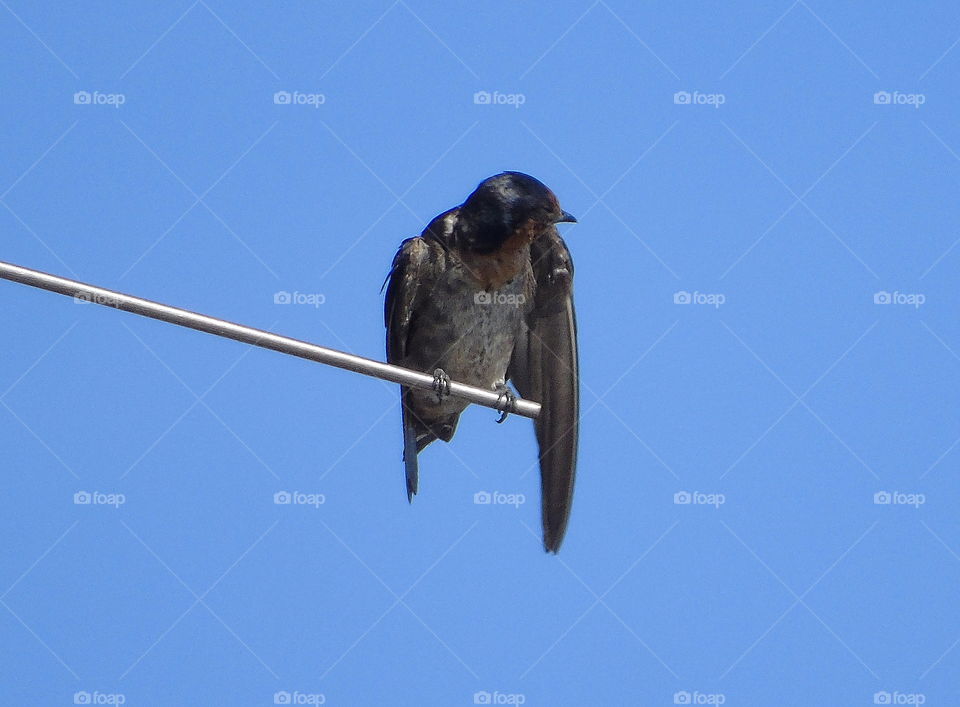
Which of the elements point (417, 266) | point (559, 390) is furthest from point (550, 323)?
point (417, 266)

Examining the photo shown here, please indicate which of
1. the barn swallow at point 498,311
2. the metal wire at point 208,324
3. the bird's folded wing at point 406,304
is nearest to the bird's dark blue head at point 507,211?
the barn swallow at point 498,311

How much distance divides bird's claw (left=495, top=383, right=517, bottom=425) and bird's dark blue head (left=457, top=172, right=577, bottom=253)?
102 cm

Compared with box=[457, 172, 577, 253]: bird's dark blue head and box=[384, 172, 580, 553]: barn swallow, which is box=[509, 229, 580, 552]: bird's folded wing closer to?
box=[384, 172, 580, 553]: barn swallow

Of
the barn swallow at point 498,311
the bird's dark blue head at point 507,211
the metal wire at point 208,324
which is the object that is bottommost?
the metal wire at point 208,324

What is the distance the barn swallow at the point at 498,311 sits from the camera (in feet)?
31.4

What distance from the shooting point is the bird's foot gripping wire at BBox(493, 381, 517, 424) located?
25.0 ft

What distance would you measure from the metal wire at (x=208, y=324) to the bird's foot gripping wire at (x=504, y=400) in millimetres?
1109

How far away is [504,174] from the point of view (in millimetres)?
9766

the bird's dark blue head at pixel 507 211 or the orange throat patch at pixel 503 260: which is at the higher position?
the bird's dark blue head at pixel 507 211

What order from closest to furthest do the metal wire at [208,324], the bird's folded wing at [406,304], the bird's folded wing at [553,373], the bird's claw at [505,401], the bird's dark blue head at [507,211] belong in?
the metal wire at [208,324], the bird's claw at [505,401], the bird's dark blue head at [507,211], the bird's folded wing at [406,304], the bird's folded wing at [553,373]

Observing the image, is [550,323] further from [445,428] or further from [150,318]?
[150,318]

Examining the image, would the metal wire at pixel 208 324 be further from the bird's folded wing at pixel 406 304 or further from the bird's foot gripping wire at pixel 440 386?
the bird's folded wing at pixel 406 304

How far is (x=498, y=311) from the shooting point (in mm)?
9820

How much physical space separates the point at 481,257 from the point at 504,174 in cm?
63
